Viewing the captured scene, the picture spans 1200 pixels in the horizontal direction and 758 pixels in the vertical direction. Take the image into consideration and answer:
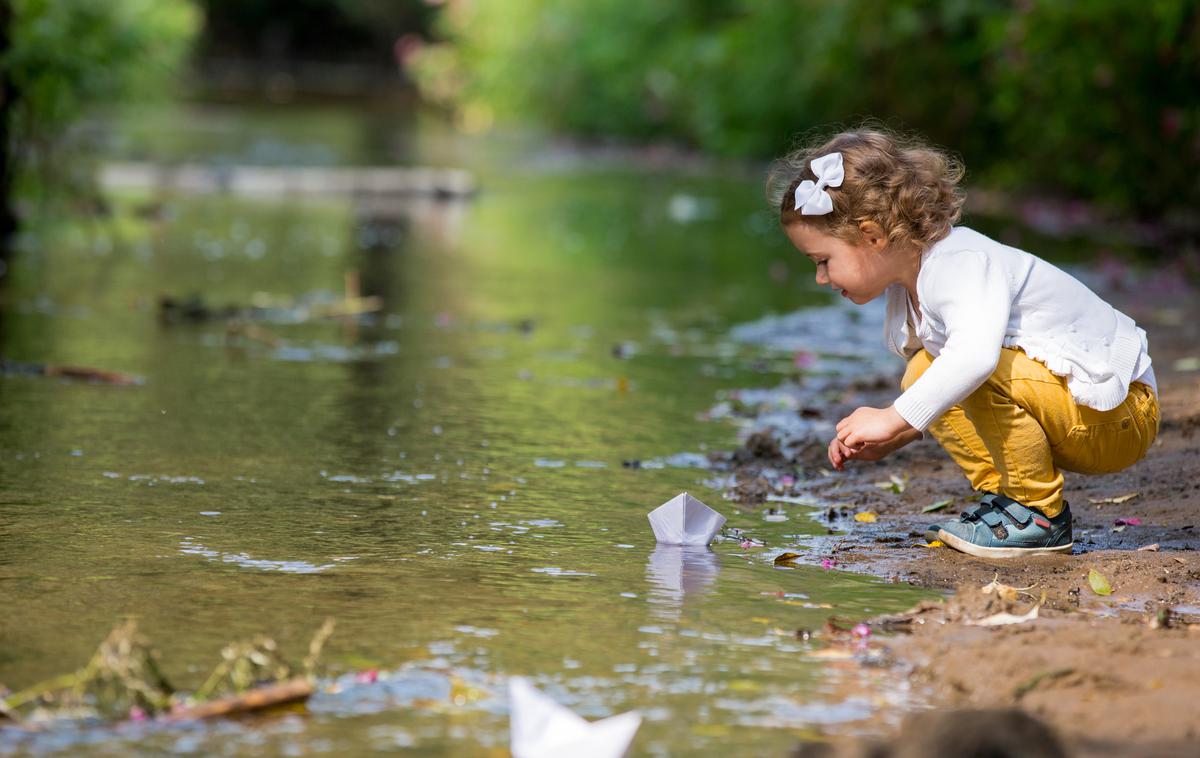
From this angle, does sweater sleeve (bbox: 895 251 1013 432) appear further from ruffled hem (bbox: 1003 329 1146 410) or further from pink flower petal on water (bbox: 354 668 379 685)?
pink flower petal on water (bbox: 354 668 379 685)

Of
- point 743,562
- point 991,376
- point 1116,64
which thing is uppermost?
point 1116,64

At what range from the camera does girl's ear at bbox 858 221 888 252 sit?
4152 millimetres

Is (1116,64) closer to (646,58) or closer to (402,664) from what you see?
(402,664)

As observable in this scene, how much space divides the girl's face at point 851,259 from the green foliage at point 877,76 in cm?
245

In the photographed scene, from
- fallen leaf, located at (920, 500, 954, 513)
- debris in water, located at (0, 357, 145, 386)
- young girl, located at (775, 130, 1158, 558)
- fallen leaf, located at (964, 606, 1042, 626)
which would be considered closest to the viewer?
fallen leaf, located at (964, 606, 1042, 626)

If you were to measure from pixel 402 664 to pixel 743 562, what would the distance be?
1128 millimetres

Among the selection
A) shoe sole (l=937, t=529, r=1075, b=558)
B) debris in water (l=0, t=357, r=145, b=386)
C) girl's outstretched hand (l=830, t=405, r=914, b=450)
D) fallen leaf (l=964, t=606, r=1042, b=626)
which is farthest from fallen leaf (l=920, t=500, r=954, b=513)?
debris in water (l=0, t=357, r=145, b=386)

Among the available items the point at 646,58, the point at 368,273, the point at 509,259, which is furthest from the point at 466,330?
the point at 646,58

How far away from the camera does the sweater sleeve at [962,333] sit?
3965 mm

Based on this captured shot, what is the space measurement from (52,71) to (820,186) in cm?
756

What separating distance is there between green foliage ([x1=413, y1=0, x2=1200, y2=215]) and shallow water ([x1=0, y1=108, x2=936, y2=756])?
68.8 inches

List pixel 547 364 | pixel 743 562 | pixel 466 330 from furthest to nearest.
Result: 1. pixel 466 330
2. pixel 547 364
3. pixel 743 562

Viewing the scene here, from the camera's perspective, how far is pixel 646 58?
28375mm

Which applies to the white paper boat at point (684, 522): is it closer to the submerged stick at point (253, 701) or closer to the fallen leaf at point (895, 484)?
the fallen leaf at point (895, 484)
